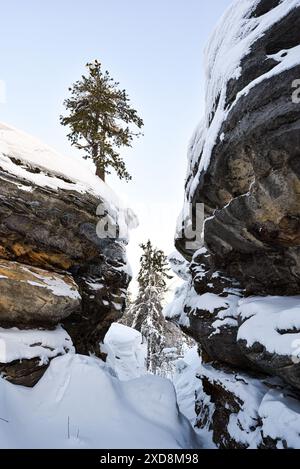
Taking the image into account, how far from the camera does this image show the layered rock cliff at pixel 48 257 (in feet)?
31.8

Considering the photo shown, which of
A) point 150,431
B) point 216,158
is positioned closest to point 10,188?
point 216,158

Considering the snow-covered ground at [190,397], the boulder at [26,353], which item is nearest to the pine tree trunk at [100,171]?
the boulder at [26,353]

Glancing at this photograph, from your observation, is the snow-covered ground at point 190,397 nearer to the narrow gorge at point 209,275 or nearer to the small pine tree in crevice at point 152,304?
the narrow gorge at point 209,275

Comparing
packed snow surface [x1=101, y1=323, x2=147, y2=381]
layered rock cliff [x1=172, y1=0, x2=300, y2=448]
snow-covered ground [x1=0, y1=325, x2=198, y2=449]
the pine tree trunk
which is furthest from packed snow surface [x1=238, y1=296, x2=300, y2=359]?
packed snow surface [x1=101, y1=323, x2=147, y2=381]

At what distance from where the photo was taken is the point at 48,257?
11.7m

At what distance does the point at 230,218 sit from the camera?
28.5 feet

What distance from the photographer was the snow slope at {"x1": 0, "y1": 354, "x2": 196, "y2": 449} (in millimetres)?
6727

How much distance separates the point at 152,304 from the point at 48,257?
1705cm

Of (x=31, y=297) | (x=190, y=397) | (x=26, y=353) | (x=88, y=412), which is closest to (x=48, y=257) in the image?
(x=31, y=297)

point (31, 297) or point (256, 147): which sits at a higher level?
point (256, 147)

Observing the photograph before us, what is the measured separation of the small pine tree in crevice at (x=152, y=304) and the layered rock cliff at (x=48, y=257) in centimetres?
1173

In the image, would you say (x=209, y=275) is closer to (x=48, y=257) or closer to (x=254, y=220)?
(x=254, y=220)

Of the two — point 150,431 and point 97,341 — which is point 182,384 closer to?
point 97,341

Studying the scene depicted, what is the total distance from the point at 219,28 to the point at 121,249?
1115cm
